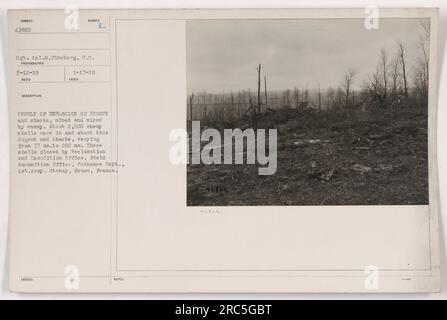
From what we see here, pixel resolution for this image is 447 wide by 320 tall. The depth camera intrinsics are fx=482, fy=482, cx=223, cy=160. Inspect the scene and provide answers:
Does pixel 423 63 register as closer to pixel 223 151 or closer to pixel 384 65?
pixel 384 65

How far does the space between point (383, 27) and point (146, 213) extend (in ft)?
2.95

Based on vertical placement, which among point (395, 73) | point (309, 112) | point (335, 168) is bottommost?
point (335, 168)

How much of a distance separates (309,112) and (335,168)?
19 centimetres

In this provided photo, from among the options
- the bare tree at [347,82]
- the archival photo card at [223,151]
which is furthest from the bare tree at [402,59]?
the bare tree at [347,82]

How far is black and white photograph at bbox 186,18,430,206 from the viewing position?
4.66 feet

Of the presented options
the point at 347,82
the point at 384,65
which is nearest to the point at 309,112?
the point at 347,82

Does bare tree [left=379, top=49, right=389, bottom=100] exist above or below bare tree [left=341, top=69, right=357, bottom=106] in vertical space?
above

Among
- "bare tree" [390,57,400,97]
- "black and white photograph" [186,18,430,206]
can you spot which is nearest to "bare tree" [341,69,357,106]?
"black and white photograph" [186,18,430,206]

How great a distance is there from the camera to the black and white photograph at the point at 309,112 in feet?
4.66

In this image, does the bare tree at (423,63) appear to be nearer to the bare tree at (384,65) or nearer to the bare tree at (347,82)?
the bare tree at (384,65)

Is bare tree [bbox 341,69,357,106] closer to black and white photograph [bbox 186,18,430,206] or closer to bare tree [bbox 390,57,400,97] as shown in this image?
black and white photograph [bbox 186,18,430,206]

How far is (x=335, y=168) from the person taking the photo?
1444 mm

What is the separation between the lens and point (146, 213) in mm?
1446
